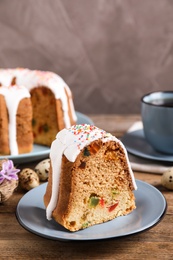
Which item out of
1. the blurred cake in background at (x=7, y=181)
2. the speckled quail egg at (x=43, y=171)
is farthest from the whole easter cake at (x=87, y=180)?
the speckled quail egg at (x=43, y=171)

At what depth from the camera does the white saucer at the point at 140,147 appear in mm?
1725

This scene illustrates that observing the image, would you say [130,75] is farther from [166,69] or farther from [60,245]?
[60,245]

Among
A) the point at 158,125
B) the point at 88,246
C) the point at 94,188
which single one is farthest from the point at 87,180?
the point at 158,125

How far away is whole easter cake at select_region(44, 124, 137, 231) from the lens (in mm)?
1258

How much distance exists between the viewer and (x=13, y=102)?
5.86 feet

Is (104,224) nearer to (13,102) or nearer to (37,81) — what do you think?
(13,102)

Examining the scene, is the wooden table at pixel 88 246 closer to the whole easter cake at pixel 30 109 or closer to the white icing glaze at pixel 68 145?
the white icing glaze at pixel 68 145

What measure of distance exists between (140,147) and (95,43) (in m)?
0.92

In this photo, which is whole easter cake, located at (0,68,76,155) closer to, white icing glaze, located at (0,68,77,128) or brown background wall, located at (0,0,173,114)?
white icing glaze, located at (0,68,77,128)

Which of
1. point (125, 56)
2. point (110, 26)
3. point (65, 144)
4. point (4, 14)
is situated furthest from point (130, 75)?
point (65, 144)

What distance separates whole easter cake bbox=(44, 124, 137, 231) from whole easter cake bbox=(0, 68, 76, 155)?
1.69 ft

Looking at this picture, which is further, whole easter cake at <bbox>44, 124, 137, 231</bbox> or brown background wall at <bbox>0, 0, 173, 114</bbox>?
brown background wall at <bbox>0, 0, 173, 114</bbox>

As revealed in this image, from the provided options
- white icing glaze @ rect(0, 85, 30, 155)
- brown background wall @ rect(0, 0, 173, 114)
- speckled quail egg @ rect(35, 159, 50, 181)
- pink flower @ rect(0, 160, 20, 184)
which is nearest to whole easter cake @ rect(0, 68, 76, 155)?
white icing glaze @ rect(0, 85, 30, 155)

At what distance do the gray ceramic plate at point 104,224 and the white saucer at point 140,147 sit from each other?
0.32m
